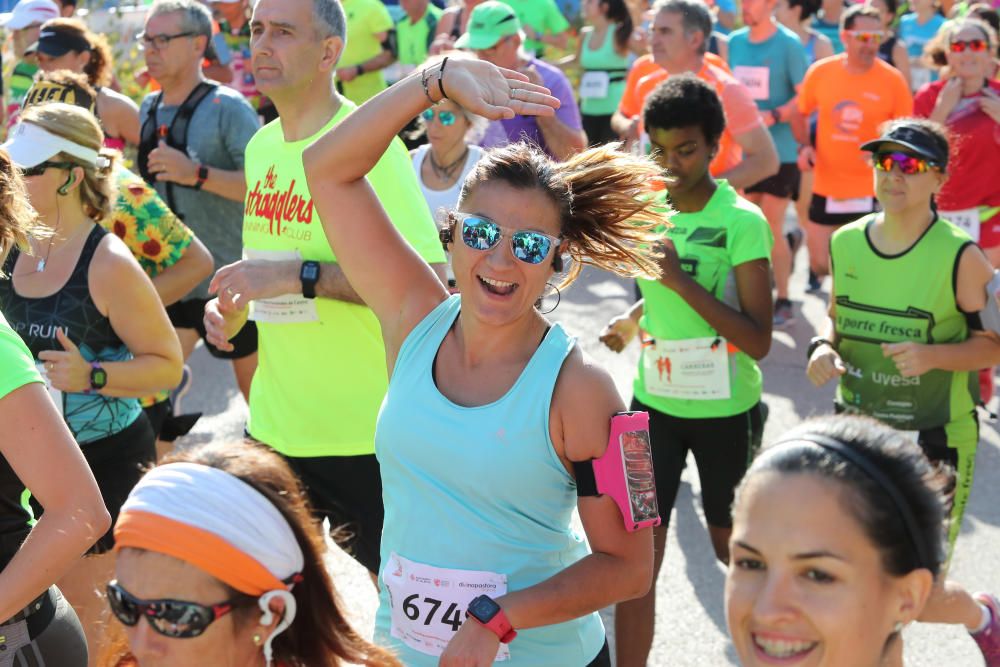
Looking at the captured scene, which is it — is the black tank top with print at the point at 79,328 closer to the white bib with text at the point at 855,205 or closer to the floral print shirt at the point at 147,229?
the floral print shirt at the point at 147,229

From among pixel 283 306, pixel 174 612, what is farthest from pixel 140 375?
pixel 174 612

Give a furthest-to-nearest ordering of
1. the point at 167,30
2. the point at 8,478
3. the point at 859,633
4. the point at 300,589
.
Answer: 1. the point at 167,30
2. the point at 8,478
3. the point at 300,589
4. the point at 859,633

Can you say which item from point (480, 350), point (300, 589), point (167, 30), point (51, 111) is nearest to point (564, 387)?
point (480, 350)

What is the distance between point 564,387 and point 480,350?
0.78 feet

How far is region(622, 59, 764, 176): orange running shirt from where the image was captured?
6.58 metres

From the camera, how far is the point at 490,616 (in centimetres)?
255

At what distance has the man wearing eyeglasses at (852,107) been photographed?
8.08 metres

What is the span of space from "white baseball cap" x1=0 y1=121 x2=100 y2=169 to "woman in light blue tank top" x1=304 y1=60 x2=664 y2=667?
130 centimetres

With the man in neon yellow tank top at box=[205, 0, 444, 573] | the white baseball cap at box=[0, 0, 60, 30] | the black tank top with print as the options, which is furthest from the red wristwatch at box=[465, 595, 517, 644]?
the white baseball cap at box=[0, 0, 60, 30]

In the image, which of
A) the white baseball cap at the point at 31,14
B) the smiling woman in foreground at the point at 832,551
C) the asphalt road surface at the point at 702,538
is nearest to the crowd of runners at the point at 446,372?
the smiling woman in foreground at the point at 832,551

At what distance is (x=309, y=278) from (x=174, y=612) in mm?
1778

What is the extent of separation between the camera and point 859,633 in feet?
6.37

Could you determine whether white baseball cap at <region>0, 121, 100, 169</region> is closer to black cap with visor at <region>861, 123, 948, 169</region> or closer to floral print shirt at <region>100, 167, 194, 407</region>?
floral print shirt at <region>100, 167, 194, 407</region>

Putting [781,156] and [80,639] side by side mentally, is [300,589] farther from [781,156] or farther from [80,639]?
[781,156]
